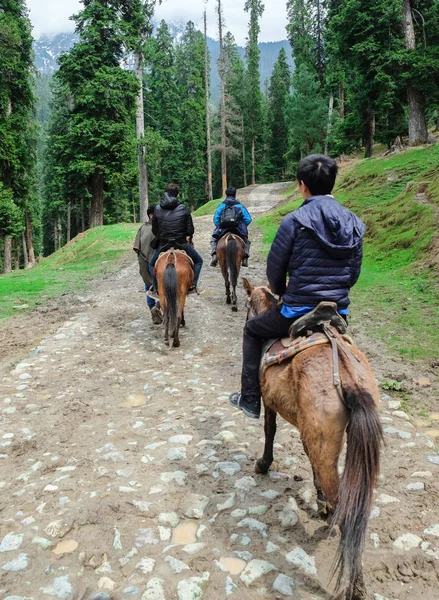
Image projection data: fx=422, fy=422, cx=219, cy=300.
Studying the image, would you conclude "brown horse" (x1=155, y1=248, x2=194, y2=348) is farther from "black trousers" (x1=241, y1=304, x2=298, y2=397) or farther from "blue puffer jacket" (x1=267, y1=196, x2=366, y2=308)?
"blue puffer jacket" (x1=267, y1=196, x2=366, y2=308)

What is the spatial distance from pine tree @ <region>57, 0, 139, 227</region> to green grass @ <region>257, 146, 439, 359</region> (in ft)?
37.8

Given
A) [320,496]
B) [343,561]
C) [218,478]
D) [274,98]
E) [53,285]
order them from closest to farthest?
[343,561] < [320,496] < [218,478] < [53,285] < [274,98]

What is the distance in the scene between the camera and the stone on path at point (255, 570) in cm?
275

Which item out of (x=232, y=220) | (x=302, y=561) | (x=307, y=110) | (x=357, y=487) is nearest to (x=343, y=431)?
(x=357, y=487)

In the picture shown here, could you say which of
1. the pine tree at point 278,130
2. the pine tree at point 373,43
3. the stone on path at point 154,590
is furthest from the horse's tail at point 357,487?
the pine tree at point 278,130

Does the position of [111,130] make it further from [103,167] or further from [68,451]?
[68,451]

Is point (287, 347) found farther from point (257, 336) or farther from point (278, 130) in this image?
point (278, 130)

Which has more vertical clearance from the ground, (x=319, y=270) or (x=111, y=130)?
(x=111, y=130)

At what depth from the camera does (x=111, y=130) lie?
2508 centimetres

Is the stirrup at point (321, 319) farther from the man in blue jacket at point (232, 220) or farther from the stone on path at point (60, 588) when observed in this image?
the man in blue jacket at point (232, 220)

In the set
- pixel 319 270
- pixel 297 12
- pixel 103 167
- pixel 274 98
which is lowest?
pixel 319 270

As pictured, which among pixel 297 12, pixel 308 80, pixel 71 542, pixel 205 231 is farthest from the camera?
pixel 297 12

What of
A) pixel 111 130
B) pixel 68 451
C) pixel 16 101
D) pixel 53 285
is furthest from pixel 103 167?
pixel 68 451

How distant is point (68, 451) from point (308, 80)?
4422 cm
